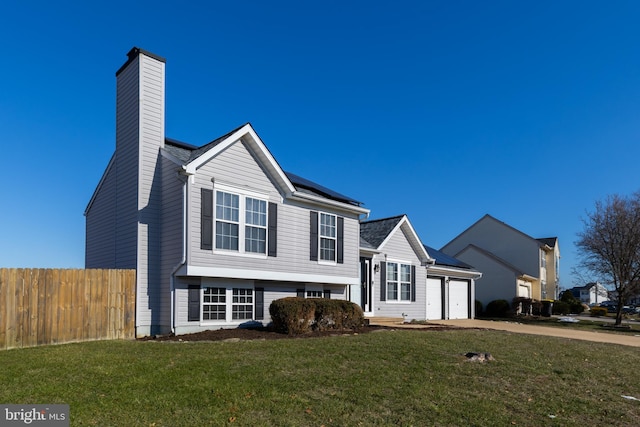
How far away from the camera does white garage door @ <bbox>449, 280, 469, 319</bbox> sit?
2752 cm

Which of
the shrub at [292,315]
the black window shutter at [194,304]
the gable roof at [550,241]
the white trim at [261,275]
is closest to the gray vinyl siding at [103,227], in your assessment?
the black window shutter at [194,304]

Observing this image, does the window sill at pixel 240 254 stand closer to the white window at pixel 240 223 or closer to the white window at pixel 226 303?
the white window at pixel 240 223

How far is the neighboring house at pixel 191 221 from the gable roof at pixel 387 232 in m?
5.40

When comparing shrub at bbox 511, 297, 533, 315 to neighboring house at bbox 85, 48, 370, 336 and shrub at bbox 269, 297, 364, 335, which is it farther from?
neighboring house at bbox 85, 48, 370, 336

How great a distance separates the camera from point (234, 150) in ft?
49.6

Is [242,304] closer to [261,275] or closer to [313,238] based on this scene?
[261,275]

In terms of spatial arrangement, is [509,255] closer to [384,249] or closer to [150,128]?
[384,249]

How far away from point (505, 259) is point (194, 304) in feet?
116

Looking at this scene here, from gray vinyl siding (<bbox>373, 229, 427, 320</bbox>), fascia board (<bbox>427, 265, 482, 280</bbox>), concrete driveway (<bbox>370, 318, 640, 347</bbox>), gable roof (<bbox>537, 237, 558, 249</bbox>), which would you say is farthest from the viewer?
gable roof (<bbox>537, 237, 558, 249</bbox>)

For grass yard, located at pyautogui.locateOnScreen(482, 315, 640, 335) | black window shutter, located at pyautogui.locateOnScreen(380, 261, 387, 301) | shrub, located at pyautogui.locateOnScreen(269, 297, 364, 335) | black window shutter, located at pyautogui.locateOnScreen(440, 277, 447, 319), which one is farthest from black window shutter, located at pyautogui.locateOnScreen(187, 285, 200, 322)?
→ grass yard, located at pyautogui.locateOnScreen(482, 315, 640, 335)

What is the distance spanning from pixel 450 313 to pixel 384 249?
818 centimetres

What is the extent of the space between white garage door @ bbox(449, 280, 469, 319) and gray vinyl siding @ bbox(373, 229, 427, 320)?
163 inches

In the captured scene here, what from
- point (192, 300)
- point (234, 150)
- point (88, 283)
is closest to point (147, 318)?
point (192, 300)

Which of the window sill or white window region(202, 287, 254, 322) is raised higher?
the window sill
